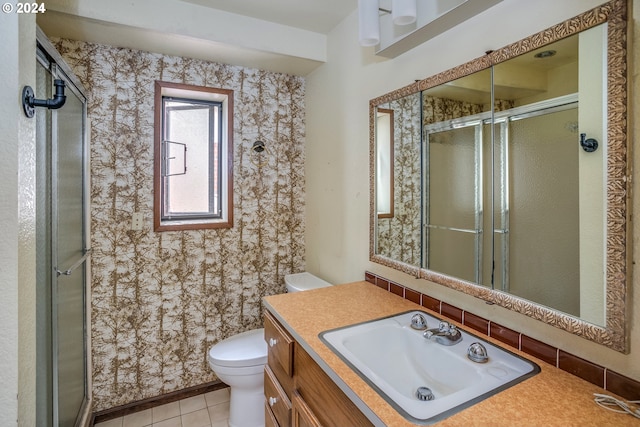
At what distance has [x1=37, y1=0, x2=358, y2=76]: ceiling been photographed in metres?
1.67

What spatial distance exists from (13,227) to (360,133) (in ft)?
5.08

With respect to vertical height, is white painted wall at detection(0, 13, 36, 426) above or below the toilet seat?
above

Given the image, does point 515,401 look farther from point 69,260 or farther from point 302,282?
point 69,260

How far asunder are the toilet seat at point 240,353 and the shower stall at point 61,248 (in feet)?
2.24

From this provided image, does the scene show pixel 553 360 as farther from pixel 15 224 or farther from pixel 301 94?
pixel 301 94

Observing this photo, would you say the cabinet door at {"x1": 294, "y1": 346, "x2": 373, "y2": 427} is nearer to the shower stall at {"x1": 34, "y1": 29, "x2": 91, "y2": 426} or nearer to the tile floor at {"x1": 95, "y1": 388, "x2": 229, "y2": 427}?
the shower stall at {"x1": 34, "y1": 29, "x2": 91, "y2": 426}

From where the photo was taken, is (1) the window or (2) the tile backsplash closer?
(2) the tile backsplash

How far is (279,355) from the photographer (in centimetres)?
130

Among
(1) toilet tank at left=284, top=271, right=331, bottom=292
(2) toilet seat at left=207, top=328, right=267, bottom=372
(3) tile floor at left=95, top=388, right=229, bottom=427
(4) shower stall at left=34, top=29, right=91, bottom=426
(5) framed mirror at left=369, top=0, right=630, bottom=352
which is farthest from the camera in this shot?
(1) toilet tank at left=284, top=271, right=331, bottom=292

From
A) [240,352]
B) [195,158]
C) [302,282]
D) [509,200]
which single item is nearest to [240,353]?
[240,352]

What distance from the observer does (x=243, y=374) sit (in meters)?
1.78

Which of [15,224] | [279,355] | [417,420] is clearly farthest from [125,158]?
[417,420]

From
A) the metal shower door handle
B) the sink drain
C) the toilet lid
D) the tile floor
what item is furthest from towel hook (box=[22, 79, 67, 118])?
the tile floor

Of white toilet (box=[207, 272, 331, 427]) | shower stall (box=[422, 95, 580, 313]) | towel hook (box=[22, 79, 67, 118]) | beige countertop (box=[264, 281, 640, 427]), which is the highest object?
towel hook (box=[22, 79, 67, 118])
